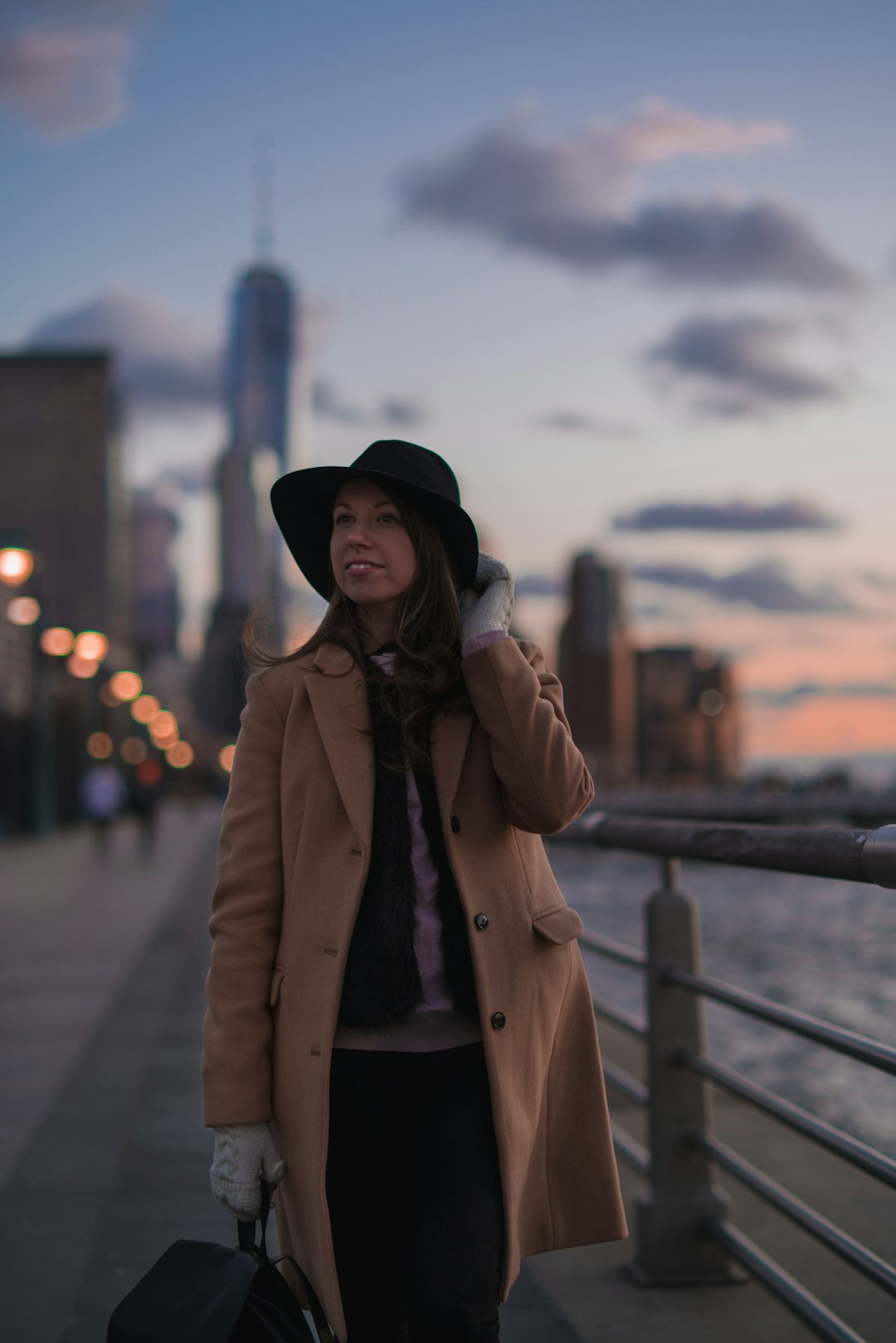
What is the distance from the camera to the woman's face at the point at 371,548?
2410mm

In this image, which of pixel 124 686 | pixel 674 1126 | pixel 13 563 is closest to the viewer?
pixel 674 1126

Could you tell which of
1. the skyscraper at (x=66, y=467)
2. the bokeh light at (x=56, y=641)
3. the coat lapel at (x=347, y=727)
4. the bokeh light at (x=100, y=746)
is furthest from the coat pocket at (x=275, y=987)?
the skyscraper at (x=66, y=467)

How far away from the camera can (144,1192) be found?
4590 millimetres

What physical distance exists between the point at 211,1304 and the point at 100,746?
5407 centimetres

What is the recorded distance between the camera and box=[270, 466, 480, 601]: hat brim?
2.43 meters

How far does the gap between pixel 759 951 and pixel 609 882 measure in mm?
20078

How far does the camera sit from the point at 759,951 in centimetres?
2398

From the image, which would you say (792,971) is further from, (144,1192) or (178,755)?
(178,755)

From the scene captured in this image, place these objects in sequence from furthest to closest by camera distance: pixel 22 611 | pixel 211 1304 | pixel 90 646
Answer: pixel 90 646
pixel 22 611
pixel 211 1304

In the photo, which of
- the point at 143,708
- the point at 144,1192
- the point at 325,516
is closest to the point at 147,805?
the point at 144,1192

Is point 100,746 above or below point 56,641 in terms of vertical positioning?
below

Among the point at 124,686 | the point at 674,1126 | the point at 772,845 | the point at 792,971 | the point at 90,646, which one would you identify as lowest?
the point at 792,971

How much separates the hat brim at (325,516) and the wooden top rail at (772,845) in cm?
80

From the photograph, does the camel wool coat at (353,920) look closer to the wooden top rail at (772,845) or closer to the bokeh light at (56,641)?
the wooden top rail at (772,845)
